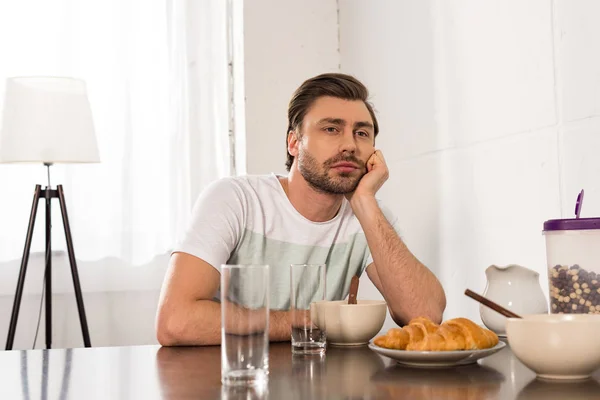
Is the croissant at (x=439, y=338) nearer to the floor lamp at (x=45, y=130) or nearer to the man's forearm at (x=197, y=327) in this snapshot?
the man's forearm at (x=197, y=327)

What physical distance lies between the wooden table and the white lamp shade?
195cm

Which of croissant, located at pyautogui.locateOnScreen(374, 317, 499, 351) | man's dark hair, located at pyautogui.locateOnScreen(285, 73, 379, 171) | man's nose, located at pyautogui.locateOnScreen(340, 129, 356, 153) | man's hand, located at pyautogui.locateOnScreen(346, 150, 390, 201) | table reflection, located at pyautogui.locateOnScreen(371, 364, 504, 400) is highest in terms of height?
man's dark hair, located at pyautogui.locateOnScreen(285, 73, 379, 171)

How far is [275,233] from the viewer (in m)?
2.13

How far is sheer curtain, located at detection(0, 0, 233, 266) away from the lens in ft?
11.6

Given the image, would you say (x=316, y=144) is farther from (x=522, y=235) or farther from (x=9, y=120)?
(x=9, y=120)

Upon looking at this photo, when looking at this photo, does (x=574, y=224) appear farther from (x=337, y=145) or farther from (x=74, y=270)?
(x=74, y=270)

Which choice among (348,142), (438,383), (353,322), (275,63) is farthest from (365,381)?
(275,63)

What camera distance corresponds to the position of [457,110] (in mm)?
2402

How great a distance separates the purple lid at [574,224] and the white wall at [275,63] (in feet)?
6.70

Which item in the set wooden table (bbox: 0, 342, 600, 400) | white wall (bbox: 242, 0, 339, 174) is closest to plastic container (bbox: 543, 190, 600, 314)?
wooden table (bbox: 0, 342, 600, 400)

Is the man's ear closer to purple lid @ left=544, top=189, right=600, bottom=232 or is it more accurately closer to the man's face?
the man's face

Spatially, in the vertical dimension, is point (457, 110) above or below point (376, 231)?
above

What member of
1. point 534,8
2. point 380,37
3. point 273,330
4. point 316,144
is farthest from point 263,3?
point 273,330

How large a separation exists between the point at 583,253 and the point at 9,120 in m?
2.48
